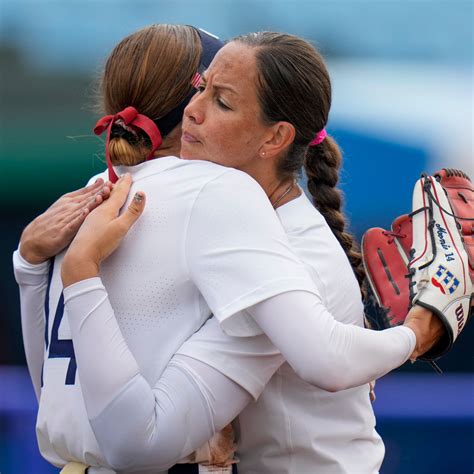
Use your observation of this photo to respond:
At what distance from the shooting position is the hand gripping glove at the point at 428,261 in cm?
151

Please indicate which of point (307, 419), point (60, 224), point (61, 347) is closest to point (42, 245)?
point (60, 224)

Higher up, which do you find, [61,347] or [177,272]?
[177,272]

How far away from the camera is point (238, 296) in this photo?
1.21 meters

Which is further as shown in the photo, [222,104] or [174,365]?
[222,104]

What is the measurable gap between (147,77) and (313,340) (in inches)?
20.4

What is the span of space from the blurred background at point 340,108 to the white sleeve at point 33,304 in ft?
4.70

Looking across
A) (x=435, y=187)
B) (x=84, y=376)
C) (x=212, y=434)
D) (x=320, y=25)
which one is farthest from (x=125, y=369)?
(x=320, y=25)

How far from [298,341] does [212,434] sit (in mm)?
202

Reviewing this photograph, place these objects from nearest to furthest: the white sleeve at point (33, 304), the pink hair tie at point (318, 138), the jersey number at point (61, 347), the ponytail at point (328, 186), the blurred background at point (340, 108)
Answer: the jersey number at point (61, 347) < the white sleeve at point (33, 304) < the pink hair tie at point (318, 138) < the ponytail at point (328, 186) < the blurred background at point (340, 108)

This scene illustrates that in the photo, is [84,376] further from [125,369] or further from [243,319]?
[243,319]

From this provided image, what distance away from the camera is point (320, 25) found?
3068mm

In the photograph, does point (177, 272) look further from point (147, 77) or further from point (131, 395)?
point (147, 77)

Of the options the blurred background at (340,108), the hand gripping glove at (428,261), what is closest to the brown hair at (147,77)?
the hand gripping glove at (428,261)

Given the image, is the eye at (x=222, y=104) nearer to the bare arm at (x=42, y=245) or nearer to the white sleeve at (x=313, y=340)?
the bare arm at (x=42, y=245)
